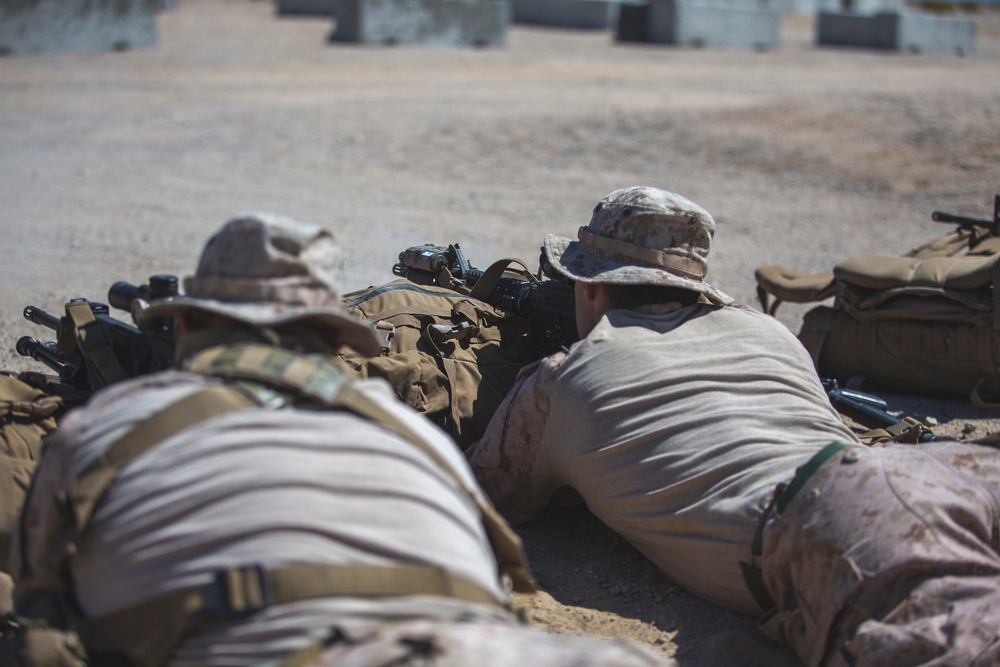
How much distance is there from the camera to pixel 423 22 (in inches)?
738

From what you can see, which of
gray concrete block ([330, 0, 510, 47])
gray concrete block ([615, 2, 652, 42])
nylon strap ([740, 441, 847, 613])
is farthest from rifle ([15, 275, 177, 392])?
gray concrete block ([615, 2, 652, 42])

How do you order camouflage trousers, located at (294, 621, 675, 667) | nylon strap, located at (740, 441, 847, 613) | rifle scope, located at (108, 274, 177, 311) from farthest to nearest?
rifle scope, located at (108, 274, 177, 311), nylon strap, located at (740, 441, 847, 613), camouflage trousers, located at (294, 621, 675, 667)

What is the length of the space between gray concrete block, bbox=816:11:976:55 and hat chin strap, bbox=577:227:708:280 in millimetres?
21722

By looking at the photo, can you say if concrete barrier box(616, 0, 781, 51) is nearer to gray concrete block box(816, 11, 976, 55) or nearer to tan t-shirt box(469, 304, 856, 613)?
gray concrete block box(816, 11, 976, 55)

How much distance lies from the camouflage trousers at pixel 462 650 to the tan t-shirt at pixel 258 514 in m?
0.07

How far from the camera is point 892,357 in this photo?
16.0 feet

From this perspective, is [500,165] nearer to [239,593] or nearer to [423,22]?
[239,593]

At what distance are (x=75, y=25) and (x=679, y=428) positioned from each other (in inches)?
636

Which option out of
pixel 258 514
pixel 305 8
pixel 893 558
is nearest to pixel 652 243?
pixel 893 558

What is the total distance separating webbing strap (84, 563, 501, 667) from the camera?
1.69 metres

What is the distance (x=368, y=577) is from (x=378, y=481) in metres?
0.17

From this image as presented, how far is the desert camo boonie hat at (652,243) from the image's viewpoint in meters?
3.30

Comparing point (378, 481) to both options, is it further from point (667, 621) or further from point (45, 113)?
point (45, 113)

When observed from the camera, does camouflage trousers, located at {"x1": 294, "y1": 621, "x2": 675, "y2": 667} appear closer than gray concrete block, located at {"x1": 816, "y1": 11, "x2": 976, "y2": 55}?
Yes
